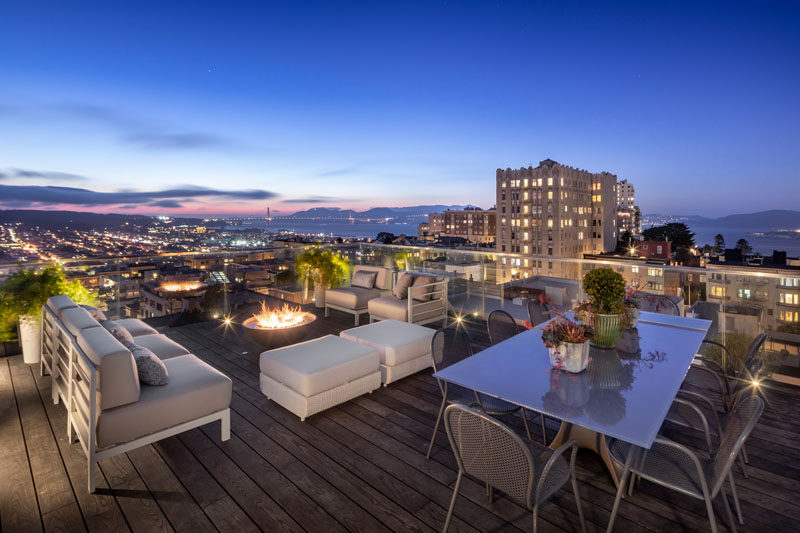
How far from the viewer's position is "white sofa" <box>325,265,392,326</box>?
6.18m

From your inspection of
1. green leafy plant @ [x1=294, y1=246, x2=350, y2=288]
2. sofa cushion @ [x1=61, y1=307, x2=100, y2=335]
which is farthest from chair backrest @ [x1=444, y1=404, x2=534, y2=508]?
green leafy plant @ [x1=294, y1=246, x2=350, y2=288]

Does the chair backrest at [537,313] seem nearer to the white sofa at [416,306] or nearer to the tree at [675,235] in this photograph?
the white sofa at [416,306]

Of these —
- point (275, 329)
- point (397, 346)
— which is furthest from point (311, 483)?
point (275, 329)

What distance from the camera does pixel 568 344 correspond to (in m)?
2.14

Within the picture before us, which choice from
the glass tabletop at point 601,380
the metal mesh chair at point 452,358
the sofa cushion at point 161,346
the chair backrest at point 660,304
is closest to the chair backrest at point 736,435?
the glass tabletop at point 601,380

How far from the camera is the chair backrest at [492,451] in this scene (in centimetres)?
150

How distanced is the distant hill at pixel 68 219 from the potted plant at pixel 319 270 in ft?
21.4

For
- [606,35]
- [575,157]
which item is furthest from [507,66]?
[575,157]

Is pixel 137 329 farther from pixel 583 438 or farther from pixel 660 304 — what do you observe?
pixel 660 304

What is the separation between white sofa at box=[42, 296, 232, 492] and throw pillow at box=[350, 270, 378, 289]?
3.87 meters

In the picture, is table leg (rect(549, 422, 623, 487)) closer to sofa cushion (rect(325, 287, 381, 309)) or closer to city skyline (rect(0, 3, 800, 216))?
sofa cushion (rect(325, 287, 381, 309))

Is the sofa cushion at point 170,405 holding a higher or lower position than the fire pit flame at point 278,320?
lower

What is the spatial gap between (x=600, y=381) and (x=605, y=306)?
744 millimetres

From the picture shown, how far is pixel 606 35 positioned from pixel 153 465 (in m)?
17.5
